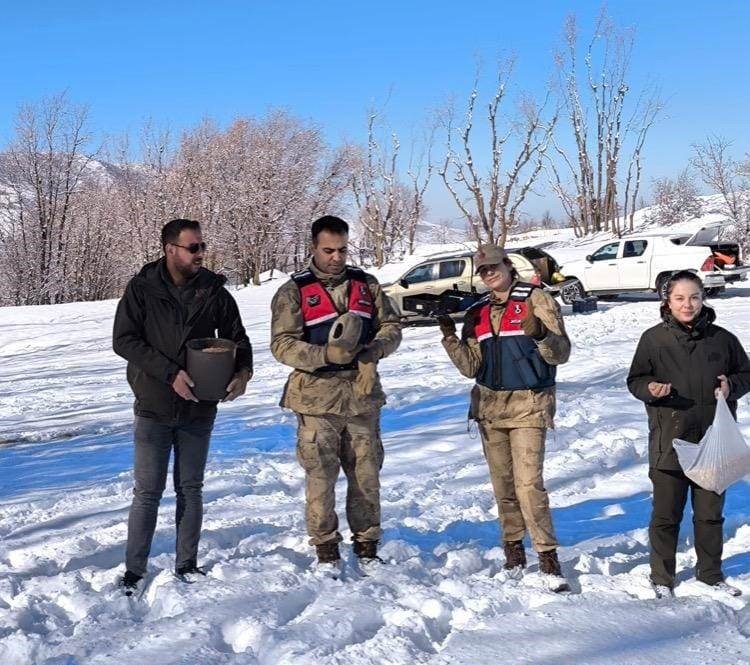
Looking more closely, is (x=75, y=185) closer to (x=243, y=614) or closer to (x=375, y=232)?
(x=375, y=232)

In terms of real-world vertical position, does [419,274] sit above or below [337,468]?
above

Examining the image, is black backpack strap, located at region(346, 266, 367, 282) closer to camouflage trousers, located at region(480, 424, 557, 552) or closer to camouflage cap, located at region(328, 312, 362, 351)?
camouflage cap, located at region(328, 312, 362, 351)

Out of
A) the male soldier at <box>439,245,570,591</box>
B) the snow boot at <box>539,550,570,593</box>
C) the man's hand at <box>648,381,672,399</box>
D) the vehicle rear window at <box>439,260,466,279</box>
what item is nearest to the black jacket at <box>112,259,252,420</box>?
the male soldier at <box>439,245,570,591</box>

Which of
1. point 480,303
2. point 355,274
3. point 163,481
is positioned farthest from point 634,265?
point 163,481

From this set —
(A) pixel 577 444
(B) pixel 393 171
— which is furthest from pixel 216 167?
(A) pixel 577 444

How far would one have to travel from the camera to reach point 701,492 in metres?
4.09

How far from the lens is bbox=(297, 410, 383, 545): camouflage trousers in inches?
173

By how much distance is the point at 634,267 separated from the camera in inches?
787

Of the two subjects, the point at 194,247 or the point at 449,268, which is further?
the point at 449,268

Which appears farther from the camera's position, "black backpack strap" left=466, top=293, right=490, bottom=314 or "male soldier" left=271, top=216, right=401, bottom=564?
"black backpack strap" left=466, top=293, right=490, bottom=314

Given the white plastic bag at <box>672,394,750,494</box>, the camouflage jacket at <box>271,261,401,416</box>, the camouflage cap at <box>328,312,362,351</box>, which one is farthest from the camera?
the camouflage jacket at <box>271,261,401,416</box>

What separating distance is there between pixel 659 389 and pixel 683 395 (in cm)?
16

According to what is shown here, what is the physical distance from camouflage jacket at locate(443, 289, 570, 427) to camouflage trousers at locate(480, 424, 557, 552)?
7 cm

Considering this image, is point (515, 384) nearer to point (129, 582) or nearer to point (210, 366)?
point (210, 366)
